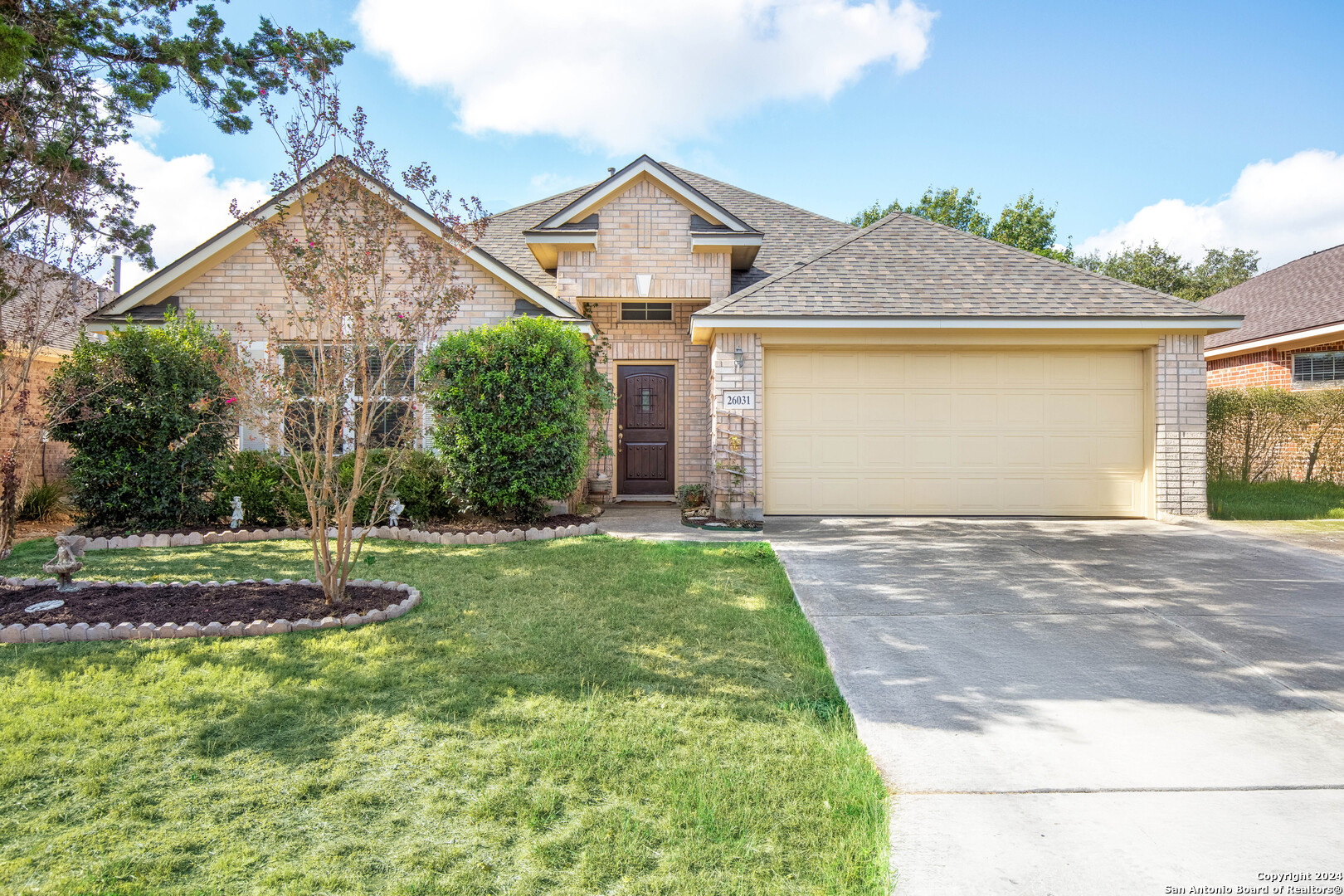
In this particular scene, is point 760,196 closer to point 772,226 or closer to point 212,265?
point 772,226

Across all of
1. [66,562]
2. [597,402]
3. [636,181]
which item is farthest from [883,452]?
[66,562]

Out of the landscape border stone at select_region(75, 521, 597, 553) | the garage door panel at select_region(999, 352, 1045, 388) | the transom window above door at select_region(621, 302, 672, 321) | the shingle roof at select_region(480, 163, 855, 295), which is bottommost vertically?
the landscape border stone at select_region(75, 521, 597, 553)

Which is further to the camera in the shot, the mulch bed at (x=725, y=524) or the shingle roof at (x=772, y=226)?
the shingle roof at (x=772, y=226)

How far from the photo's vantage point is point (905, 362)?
34.0ft

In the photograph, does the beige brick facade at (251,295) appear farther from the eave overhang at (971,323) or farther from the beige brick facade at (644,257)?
the eave overhang at (971,323)

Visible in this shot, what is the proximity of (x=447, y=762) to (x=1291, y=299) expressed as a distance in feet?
66.0

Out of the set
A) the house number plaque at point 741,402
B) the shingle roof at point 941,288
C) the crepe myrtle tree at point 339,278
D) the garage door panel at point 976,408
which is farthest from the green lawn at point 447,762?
the garage door panel at point 976,408

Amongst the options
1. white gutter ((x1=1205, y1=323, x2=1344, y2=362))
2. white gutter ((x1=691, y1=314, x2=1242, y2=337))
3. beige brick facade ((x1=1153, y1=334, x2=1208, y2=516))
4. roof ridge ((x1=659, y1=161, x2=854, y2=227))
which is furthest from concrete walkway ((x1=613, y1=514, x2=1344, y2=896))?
roof ridge ((x1=659, y1=161, x2=854, y2=227))

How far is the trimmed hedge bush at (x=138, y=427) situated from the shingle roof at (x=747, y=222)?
584cm

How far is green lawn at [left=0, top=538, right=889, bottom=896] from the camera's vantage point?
2.28 metres

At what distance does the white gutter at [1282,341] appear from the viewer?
13.0m

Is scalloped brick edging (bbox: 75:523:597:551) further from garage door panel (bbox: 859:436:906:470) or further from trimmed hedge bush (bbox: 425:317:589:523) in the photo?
garage door panel (bbox: 859:436:906:470)

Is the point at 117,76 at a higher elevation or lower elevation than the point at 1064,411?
higher

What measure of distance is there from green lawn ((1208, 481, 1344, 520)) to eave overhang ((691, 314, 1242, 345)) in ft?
9.17
